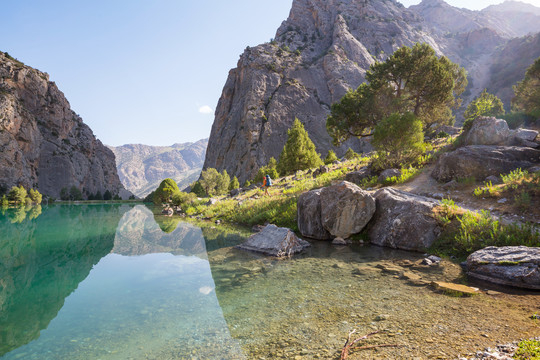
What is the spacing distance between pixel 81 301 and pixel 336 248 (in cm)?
994

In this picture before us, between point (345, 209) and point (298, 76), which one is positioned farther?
point (298, 76)

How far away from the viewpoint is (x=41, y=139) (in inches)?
4104

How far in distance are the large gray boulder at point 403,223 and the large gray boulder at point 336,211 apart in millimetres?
572

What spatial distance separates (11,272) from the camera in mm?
9547

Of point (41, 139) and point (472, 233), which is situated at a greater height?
point (41, 139)

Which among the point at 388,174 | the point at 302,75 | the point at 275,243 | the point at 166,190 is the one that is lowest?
the point at 166,190

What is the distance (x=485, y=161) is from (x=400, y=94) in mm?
18205

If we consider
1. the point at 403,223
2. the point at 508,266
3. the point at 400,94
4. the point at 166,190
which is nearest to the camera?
the point at 508,266

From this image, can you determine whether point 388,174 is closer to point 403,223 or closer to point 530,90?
point 403,223

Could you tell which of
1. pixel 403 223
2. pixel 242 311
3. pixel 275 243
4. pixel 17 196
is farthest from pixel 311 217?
pixel 17 196

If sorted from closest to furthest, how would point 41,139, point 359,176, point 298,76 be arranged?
point 359,176
point 41,139
point 298,76

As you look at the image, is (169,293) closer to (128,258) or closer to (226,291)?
(226,291)

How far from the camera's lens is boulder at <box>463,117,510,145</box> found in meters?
16.1

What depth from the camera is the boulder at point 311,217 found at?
583 inches
